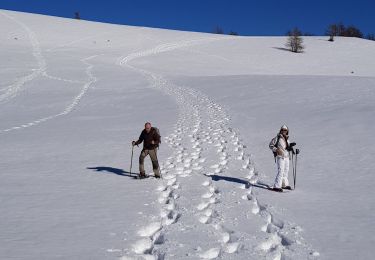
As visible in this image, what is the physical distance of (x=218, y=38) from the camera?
69.4 metres

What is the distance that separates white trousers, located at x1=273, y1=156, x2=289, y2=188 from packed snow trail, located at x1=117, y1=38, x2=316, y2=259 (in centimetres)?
56

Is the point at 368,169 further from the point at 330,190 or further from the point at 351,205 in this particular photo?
the point at 351,205

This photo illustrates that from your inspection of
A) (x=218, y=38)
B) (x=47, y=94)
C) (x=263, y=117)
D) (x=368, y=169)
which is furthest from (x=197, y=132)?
(x=218, y=38)

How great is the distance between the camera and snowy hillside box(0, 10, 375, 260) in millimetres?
6395

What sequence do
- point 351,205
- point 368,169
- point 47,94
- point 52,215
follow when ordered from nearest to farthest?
point 52,215
point 351,205
point 368,169
point 47,94

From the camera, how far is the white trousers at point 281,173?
911 cm

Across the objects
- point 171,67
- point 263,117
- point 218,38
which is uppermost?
point 218,38

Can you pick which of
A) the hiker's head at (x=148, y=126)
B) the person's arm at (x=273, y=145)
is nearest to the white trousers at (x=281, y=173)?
the person's arm at (x=273, y=145)

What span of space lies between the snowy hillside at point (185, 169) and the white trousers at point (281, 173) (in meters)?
0.26

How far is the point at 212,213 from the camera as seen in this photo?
25.2ft

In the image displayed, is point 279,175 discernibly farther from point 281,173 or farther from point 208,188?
point 208,188

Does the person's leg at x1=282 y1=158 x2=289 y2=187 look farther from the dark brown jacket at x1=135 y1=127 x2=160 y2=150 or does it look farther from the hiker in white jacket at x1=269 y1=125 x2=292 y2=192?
the dark brown jacket at x1=135 y1=127 x2=160 y2=150

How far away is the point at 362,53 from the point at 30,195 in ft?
190

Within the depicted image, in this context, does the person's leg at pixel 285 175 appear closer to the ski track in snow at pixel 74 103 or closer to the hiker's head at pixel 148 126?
the hiker's head at pixel 148 126
